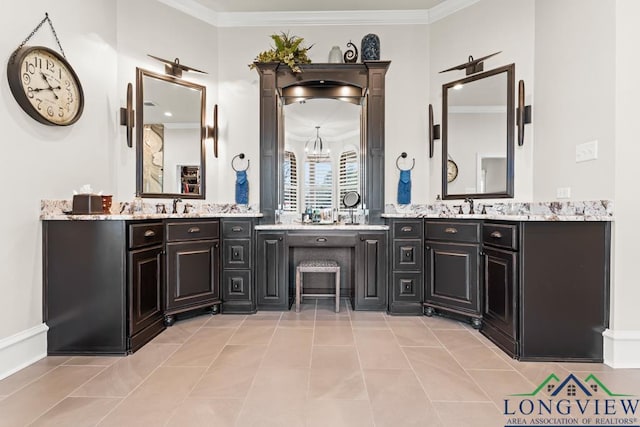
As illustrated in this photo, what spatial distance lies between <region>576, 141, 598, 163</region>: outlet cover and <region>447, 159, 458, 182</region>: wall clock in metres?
1.07

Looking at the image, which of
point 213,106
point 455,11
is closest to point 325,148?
point 213,106

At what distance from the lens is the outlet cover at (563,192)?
2.41 m

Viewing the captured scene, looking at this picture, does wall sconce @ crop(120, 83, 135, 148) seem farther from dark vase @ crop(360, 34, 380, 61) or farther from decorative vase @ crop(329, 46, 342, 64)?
dark vase @ crop(360, 34, 380, 61)

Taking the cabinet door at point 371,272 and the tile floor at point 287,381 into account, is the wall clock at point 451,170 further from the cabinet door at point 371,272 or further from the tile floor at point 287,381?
the tile floor at point 287,381

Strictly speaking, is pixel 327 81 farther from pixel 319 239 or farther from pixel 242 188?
pixel 319 239

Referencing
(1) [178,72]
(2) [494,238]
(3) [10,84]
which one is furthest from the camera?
(1) [178,72]

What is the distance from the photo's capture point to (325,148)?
359cm

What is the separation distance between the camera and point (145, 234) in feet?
7.88

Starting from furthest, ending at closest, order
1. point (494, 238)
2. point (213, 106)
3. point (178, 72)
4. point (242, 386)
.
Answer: point (213, 106), point (178, 72), point (494, 238), point (242, 386)

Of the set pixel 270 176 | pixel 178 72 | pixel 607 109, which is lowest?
pixel 270 176

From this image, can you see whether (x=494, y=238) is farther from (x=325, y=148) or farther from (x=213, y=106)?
(x=213, y=106)

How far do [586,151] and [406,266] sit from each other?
1.62 meters

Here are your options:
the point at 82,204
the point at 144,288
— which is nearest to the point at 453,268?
the point at 144,288

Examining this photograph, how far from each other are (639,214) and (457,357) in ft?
4.78
